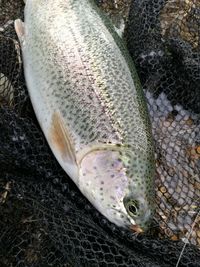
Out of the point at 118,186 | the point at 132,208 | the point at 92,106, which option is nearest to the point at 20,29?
the point at 92,106

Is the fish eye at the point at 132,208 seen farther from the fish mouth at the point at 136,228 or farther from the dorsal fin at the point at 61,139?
the dorsal fin at the point at 61,139

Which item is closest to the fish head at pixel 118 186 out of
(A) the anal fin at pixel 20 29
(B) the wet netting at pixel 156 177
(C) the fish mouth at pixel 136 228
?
(C) the fish mouth at pixel 136 228

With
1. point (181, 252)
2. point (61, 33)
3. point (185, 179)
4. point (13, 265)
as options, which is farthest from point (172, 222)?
point (61, 33)

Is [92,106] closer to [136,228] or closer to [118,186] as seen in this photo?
[118,186]

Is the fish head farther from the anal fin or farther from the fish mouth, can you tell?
the anal fin

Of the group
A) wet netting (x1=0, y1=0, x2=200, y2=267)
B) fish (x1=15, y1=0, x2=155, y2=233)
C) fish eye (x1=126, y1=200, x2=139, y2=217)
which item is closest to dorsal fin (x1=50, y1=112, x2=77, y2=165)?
fish (x1=15, y1=0, x2=155, y2=233)
